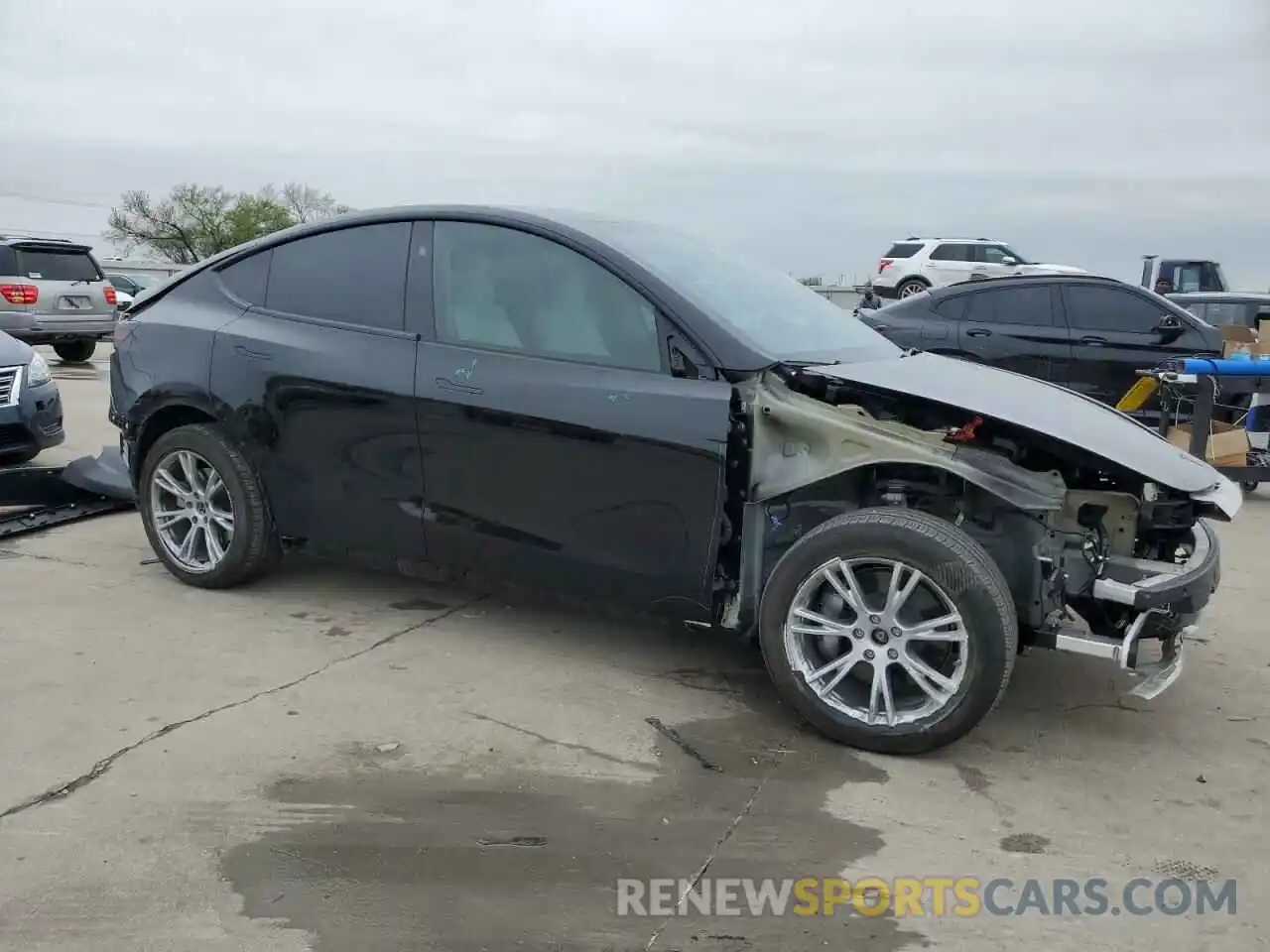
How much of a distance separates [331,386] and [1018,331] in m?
7.38

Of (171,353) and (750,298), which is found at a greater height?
(750,298)

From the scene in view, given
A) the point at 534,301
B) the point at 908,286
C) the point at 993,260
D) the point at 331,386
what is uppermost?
the point at 993,260

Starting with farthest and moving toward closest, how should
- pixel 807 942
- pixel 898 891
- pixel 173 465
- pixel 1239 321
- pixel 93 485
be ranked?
pixel 1239 321 < pixel 93 485 < pixel 173 465 < pixel 898 891 < pixel 807 942

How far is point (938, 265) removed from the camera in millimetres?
23938

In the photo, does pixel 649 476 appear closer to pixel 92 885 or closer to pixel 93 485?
pixel 92 885

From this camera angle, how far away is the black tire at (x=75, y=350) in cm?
1667

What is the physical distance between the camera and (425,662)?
163 inches

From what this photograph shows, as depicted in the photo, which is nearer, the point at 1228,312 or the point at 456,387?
the point at 456,387

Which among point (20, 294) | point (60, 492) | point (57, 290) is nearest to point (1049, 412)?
point (60, 492)

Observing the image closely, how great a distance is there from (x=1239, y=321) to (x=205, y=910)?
1537cm

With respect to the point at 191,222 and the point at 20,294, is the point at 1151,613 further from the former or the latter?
the point at 191,222

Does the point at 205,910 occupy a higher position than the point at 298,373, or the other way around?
the point at 298,373

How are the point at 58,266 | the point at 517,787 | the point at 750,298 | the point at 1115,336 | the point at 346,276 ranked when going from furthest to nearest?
the point at 58,266, the point at 1115,336, the point at 346,276, the point at 750,298, the point at 517,787

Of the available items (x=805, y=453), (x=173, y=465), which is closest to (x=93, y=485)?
(x=173, y=465)
